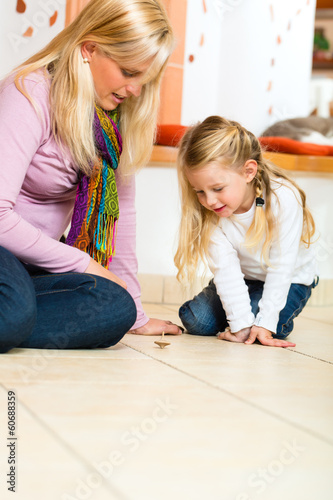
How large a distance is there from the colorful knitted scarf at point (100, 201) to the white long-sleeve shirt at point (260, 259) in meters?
0.31

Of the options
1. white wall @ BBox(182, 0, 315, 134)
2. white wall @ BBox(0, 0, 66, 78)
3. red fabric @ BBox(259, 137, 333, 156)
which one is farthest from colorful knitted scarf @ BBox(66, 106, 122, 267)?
→ white wall @ BBox(182, 0, 315, 134)

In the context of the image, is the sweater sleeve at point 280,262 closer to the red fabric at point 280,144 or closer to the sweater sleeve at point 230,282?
the sweater sleeve at point 230,282

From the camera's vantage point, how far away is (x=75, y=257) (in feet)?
4.35

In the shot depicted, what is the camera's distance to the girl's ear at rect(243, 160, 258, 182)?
5.29ft

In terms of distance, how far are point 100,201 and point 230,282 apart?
41cm

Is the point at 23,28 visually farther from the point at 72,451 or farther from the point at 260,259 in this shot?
the point at 72,451

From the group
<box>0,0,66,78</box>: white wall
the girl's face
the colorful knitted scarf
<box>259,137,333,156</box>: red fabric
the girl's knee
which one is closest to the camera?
the colorful knitted scarf

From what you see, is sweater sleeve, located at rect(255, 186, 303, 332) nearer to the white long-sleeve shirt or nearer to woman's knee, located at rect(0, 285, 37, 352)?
the white long-sleeve shirt

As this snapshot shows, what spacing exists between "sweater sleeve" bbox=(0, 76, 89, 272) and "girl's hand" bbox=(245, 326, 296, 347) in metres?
0.49

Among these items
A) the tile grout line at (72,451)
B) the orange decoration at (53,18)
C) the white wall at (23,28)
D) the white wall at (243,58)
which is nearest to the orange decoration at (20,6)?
the white wall at (23,28)

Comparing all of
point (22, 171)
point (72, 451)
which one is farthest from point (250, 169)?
point (72, 451)

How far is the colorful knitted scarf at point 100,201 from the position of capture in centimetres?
141

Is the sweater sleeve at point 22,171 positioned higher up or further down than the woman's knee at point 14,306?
higher up

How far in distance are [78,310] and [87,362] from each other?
0.42ft
